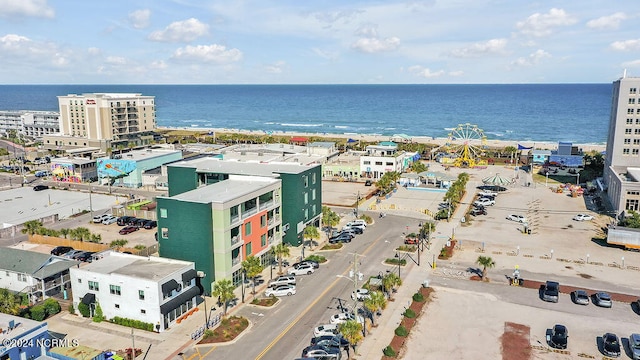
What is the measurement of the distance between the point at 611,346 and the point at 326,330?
24.1 meters

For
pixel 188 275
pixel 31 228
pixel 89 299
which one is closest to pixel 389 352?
pixel 188 275

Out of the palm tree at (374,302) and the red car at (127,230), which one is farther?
the red car at (127,230)

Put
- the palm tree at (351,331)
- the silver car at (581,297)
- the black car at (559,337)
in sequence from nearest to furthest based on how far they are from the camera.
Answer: the palm tree at (351,331) → the black car at (559,337) → the silver car at (581,297)

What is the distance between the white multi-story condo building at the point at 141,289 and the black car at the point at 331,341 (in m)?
14.4

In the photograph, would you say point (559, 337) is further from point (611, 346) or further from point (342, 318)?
point (342, 318)

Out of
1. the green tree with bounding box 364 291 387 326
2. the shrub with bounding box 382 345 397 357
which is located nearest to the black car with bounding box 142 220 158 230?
the green tree with bounding box 364 291 387 326

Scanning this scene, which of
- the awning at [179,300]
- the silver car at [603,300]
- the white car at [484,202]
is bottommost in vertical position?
the silver car at [603,300]

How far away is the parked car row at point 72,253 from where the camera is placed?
6405 cm

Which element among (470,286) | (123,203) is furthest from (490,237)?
(123,203)

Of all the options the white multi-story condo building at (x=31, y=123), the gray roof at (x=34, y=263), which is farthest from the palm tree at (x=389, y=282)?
the white multi-story condo building at (x=31, y=123)

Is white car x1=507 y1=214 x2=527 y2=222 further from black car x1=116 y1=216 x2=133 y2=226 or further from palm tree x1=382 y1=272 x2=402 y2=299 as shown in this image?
black car x1=116 y1=216 x2=133 y2=226

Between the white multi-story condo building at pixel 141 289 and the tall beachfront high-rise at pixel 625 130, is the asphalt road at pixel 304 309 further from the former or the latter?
the tall beachfront high-rise at pixel 625 130

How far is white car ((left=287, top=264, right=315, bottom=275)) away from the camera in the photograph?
194 feet

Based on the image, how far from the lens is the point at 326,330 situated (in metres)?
44.3
